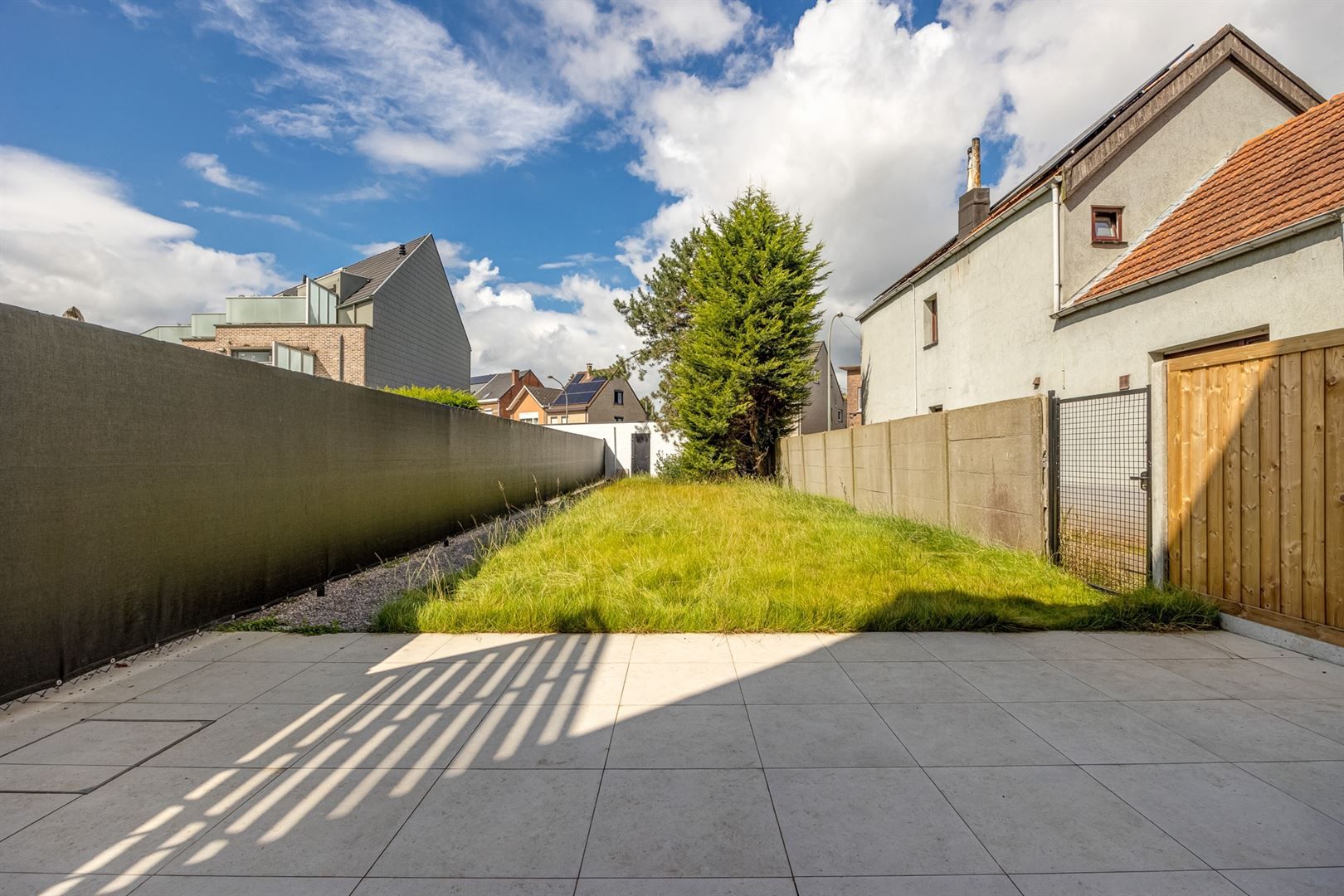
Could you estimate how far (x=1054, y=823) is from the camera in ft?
6.79

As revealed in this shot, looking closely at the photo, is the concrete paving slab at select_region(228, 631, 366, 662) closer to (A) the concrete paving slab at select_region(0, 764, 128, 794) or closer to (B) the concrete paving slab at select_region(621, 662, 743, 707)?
(A) the concrete paving slab at select_region(0, 764, 128, 794)

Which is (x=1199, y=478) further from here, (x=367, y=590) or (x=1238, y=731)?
(x=367, y=590)

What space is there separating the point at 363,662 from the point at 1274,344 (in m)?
6.33

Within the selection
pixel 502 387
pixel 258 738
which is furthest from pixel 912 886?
pixel 502 387

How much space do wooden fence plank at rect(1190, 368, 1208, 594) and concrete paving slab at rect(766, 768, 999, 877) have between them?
11.8 ft

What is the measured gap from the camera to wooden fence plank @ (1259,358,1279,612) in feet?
12.6

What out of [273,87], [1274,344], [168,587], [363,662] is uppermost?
[273,87]

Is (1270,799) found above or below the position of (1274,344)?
below

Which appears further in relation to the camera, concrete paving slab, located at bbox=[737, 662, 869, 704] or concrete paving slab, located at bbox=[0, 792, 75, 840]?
concrete paving slab, located at bbox=[737, 662, 869, 704]

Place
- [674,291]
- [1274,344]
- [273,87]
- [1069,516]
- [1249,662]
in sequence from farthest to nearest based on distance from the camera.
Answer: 1. [674,291]
2. [273,87]
3. [1069,516]
4. [1274,344]
5. [1249,662]

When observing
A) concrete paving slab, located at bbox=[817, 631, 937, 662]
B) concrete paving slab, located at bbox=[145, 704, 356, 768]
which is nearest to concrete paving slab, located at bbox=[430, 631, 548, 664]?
concrete paving slab, located at bbox=[145, 704, 356, 768]

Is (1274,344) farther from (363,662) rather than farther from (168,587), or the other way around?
(168,587)

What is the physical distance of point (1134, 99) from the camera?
9.53 meters

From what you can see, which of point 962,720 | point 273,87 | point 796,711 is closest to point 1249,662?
point 962,720
